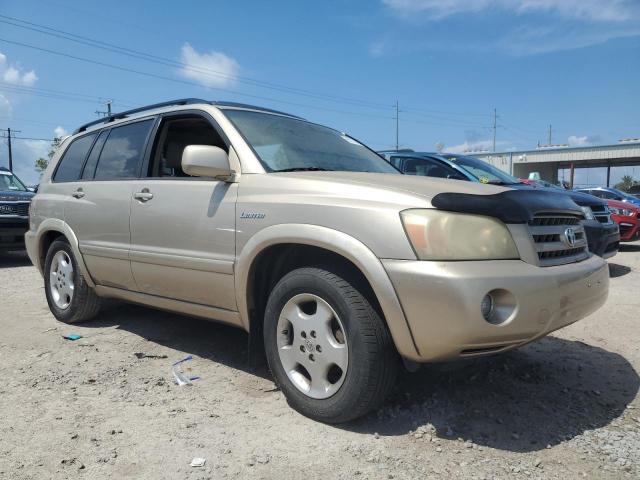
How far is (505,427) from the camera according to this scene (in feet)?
8.87

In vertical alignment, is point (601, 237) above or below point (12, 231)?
above

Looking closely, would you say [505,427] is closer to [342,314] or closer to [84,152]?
[342,314]

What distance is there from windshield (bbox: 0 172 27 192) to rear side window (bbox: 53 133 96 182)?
640 cm

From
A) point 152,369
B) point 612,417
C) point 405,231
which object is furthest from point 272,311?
point 612,417

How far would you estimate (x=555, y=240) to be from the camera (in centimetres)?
280

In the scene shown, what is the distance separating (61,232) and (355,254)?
10.8ft

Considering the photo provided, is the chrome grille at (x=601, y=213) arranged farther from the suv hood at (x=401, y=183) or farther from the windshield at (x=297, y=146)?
the suv hood at (x=401, y=183)

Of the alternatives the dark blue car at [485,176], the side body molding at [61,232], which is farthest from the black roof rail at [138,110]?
the dark blue car at [485,176]

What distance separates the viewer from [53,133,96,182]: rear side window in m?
4.80

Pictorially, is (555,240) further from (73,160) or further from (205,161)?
(73,160)

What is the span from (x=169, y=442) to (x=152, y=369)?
1.13m

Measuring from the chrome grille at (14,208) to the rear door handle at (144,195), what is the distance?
22.0 feet

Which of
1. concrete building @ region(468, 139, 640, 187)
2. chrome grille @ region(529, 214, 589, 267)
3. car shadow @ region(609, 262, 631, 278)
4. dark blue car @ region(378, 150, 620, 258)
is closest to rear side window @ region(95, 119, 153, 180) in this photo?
chrome grille @ region(529, 214, 589, 267)

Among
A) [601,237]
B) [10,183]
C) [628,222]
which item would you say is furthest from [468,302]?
[10,183]
